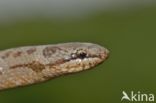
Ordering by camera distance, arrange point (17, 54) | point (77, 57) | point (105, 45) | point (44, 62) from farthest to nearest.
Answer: point (105, 45) → point (77, 57) → point (44, 62) → point (17, 54)

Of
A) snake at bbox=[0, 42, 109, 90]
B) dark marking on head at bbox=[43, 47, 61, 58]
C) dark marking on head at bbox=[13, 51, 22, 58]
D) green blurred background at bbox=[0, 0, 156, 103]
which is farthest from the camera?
green blurred background at bbox=[0, 0, 156, 103]

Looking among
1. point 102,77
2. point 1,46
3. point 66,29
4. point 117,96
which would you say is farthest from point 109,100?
point 66,29

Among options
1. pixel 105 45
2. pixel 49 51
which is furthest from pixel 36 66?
pixel 105 45

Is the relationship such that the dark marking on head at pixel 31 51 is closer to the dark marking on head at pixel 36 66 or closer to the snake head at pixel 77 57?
the dark marking on head at pixel 36 66

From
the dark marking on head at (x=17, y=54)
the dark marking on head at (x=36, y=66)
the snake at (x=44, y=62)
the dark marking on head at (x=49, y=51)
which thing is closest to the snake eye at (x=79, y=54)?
the snake at (x=44, y=62)

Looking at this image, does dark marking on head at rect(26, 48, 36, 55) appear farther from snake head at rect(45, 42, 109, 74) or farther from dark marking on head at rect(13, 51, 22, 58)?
snake head at rect(45, 42, 109, 74)

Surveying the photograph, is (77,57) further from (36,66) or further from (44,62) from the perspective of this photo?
(36,66)

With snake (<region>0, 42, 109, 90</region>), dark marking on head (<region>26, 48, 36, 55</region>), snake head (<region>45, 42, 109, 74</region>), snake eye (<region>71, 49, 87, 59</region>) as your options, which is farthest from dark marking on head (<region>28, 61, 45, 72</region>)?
snake eye (<region>71, 49, 87, 59</region>)
